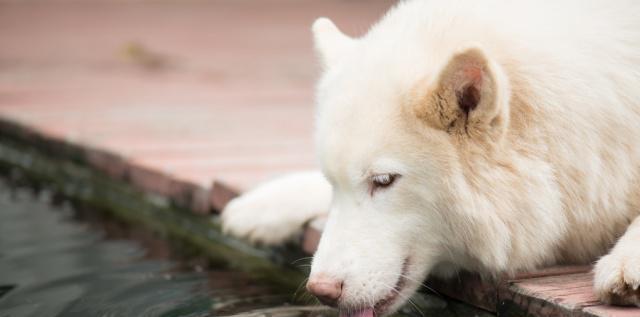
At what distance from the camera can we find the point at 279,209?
145 inches

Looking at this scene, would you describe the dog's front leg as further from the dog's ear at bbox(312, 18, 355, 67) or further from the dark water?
the dark water

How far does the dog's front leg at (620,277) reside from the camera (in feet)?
8.01

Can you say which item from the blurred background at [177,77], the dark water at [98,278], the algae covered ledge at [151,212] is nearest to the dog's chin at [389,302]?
the algae covered ledge at [151,212]

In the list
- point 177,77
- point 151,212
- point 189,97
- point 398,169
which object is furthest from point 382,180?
point 177,77

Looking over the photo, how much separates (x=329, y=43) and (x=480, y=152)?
81 cm

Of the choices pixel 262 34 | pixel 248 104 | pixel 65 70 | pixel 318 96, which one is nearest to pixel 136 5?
pixel 262 34

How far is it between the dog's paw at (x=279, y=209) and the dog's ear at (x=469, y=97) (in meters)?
1.11

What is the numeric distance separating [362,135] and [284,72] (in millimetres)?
7910

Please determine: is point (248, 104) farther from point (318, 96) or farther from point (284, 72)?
point (318, 96)

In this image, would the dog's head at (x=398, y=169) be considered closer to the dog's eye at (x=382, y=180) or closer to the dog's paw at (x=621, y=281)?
the dog's eye at (x=382, y=180)

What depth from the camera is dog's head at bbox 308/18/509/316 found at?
2.61 m

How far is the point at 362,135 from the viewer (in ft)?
8.77

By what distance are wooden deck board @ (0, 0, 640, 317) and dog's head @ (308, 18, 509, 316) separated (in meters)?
0.31

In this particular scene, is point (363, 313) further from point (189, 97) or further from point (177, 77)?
point (177, 77)
